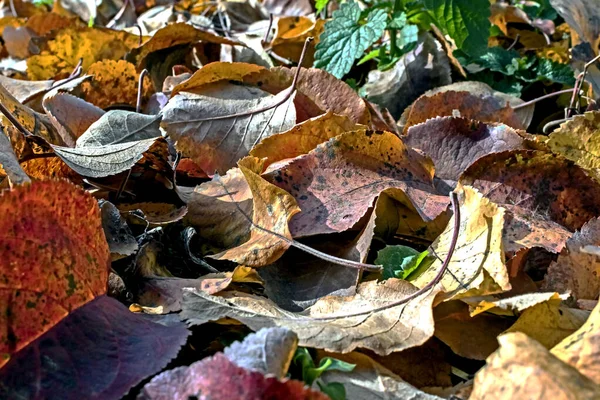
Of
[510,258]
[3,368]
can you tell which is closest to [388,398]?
[510,258]

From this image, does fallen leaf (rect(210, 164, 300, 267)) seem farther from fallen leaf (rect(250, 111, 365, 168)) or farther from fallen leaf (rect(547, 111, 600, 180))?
fallen leaf (rect(547, 111, 600, 180))

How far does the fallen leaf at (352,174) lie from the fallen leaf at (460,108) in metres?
0.19

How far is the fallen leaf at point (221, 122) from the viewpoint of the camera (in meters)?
0.89

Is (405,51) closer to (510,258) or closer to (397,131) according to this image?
(397,131)

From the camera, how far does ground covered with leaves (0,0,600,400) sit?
511mm

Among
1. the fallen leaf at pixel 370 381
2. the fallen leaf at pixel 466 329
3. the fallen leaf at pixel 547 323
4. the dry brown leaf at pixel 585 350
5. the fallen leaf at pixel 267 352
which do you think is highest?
the fallen leaf at pixel 267 352

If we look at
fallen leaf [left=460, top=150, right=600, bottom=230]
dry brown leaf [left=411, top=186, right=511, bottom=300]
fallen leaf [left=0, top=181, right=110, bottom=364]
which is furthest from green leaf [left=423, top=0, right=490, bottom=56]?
fallen leaf [left=0, top=181, right=110, bottom=364]

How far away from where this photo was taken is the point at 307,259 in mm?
731

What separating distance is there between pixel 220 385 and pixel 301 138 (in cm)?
46

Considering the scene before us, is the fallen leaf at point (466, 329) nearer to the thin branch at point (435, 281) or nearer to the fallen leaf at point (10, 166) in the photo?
the thin branch at point (435, 281)

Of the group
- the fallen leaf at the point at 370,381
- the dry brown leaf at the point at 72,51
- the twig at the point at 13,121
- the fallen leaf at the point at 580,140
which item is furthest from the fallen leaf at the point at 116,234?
the dry brown leaf at the point at 72,51

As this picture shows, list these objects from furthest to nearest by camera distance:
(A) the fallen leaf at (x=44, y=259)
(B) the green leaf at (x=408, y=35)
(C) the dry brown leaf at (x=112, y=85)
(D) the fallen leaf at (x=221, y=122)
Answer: (B) the green leaf at (x=408, y=35) < (C) the dry brown leaf at (x=112, y=85) < (D) the fallen leaf at (x=221, y=122) < (A) the fallen leaf at (x=44, y=259)

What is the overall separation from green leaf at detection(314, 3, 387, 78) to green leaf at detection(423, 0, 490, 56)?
0.35ft

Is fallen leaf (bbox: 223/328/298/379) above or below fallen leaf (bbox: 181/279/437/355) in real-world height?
above
